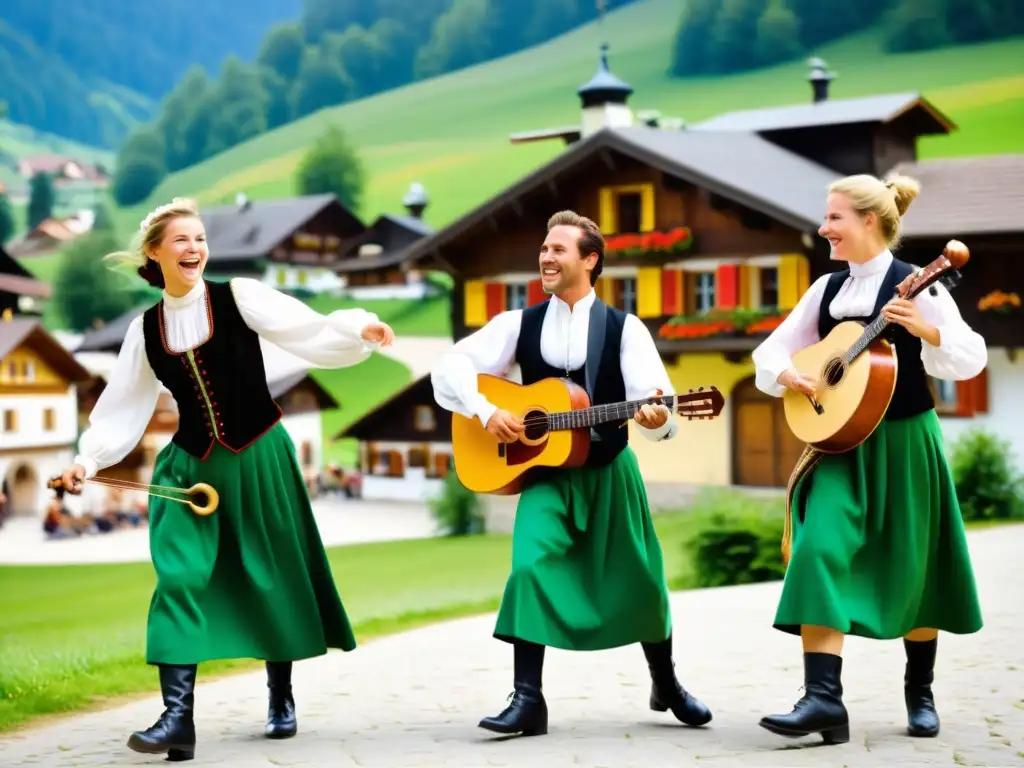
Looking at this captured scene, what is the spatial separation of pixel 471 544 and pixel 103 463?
20429mm

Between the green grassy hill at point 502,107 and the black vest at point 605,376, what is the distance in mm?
30621

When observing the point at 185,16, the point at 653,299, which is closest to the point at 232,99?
the point at 185,16

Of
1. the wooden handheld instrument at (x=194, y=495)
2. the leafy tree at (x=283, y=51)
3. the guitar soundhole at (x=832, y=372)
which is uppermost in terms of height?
the leafy tree at (x=283, y=51)

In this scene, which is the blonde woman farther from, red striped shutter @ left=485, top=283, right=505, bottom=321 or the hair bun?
red striped shutter @ left=485, top=283, right=505, bottom=321

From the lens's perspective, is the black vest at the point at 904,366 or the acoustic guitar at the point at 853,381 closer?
the acoustic guitar at the point at 853,381

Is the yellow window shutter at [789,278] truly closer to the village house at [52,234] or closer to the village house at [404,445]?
the village house at [404,445]

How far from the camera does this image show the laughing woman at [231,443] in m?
5.98

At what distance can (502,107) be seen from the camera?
52344mm

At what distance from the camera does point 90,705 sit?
7473mm

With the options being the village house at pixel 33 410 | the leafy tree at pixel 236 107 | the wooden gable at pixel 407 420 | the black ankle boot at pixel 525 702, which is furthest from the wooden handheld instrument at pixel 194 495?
the leafy tree at pixel 236 107

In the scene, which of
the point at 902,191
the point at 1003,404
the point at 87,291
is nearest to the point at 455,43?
the point at 87,291

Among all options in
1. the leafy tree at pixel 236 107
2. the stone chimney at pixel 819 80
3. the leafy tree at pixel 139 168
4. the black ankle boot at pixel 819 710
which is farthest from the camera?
the leafy tree at pixel 236 107

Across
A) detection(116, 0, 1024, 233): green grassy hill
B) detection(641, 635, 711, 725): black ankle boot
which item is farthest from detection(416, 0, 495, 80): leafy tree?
detection(641, 635, 711, 725): black ankle boot

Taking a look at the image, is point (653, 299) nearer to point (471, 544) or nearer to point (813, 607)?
point (471, 544)
